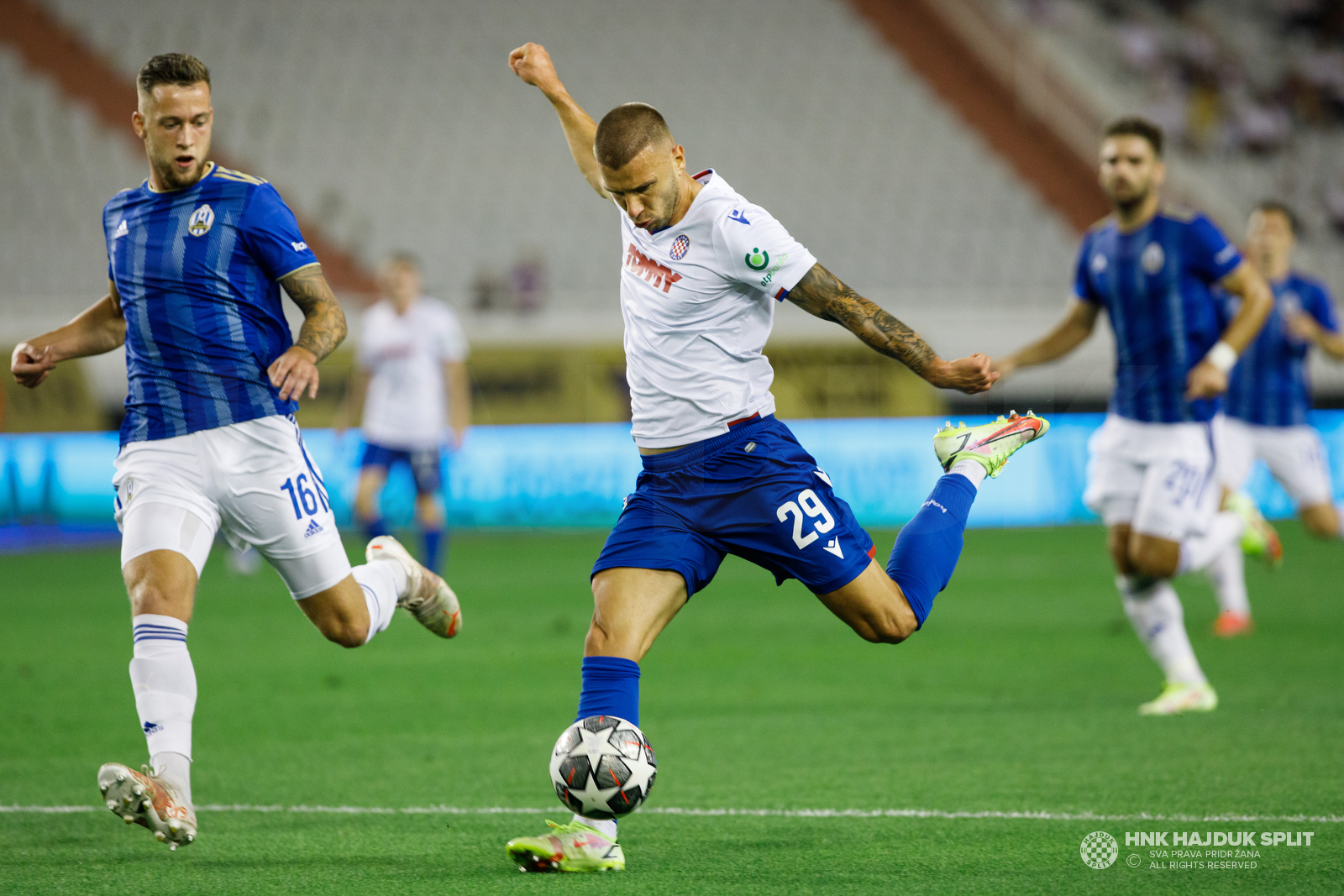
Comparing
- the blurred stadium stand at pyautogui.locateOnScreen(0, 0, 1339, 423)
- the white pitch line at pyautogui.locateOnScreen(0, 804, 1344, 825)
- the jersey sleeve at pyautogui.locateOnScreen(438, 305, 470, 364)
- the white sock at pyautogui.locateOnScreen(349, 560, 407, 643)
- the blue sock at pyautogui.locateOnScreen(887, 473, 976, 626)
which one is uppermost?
the blurred stadium stand at pyautogui.locateOnScreen(0, 0, 1339, 423)

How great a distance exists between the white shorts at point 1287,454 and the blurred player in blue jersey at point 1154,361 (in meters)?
3.62

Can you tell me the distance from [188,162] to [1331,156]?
22.7 meters

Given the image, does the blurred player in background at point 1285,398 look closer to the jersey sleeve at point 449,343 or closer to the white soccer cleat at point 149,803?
the jersey sleeve at point 449,343

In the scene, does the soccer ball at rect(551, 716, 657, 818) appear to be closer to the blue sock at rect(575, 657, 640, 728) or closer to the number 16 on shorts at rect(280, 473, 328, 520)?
the blue sock at rect(575, 657, 640, 728)

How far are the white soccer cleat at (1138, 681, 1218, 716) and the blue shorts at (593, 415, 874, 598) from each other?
121 inches

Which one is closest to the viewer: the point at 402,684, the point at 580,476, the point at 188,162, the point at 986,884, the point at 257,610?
the point at 986,884

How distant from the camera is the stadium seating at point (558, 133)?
23.5m

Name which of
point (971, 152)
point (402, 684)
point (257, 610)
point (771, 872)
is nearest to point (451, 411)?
point (257, 610)

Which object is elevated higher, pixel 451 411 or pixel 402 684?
pixel 451 411

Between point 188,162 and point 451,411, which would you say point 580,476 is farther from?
point 188,162

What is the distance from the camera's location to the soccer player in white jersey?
4680mm

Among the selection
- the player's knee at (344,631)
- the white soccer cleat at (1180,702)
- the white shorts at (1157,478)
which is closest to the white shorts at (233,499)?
the player's knee at (344,631)

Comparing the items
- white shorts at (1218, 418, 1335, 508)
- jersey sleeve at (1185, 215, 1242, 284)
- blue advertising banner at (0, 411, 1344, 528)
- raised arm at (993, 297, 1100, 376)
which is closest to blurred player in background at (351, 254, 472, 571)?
blue advertising banner at (0, 411, 1344, 528)

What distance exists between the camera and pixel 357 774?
20.6 ft
